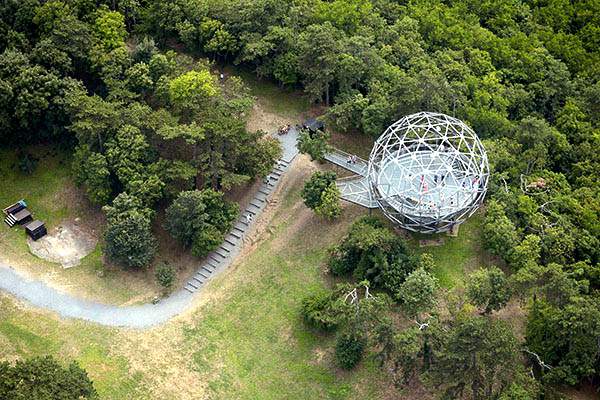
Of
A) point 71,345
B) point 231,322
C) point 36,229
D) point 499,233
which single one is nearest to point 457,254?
point 499,233

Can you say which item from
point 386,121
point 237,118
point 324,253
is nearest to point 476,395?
point 324,253

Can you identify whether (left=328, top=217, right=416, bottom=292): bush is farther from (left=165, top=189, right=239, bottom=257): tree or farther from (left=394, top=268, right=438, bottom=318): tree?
(left=165, top=189, right=239, bottom=257): tree

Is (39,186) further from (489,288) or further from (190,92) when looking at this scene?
(489,288)

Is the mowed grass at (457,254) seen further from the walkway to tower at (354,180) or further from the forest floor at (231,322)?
the walkway to tower at (354,180)

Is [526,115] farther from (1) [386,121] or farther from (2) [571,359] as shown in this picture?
(2) [571,359]

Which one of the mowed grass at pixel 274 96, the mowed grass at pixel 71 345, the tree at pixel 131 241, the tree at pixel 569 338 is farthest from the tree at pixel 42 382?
the tree at pixel 569 338

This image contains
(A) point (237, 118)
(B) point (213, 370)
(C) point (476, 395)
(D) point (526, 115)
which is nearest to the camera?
(C) point (476, 395)
